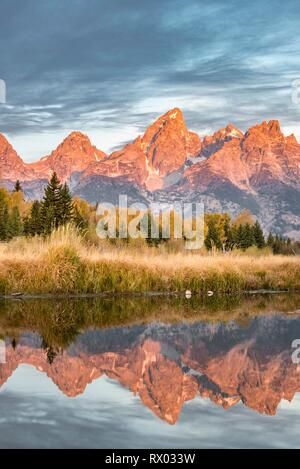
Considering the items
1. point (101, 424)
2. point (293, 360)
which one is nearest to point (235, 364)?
point (293, 360)

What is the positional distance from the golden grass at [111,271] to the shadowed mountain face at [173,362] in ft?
14.0

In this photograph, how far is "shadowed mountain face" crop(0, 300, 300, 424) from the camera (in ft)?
16.5

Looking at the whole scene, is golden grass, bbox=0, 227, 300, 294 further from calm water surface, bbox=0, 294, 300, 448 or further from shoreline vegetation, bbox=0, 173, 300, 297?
calm water surface, bbox=0, 294, 300, 448

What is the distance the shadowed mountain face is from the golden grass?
14.0ft

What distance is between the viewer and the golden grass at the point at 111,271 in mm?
13484

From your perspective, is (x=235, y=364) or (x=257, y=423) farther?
(x=235, y=364)

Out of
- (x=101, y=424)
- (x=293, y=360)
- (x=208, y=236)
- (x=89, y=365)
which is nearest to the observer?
(x=101, y=424)

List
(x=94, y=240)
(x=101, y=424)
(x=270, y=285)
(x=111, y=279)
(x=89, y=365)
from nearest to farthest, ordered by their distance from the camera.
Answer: (x=101, y=424), (x=89, y=365), (x=111, y=279), (x=270, y=285), (x=94, y=240)

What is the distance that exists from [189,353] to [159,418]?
259cm

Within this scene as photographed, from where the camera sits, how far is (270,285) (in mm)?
18328

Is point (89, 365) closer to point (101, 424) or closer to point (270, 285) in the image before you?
point (101, 424)
